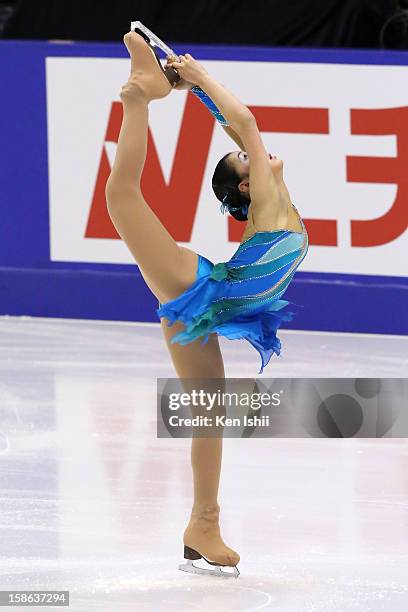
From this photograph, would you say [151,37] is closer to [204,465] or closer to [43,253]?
[204,465]

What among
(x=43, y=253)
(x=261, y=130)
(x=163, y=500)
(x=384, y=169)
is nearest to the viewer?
(x=163, y=500)

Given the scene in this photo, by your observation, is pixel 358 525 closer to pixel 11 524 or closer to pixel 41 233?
pixel 11 524

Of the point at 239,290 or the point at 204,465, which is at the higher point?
the point at 239,290

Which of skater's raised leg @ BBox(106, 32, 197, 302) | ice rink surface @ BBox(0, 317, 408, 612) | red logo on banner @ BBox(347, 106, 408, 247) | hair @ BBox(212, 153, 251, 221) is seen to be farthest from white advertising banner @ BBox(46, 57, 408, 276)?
skater's raised leg @ BBox(106, 32, 197, 302)

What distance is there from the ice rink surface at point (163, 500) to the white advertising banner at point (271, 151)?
0.73m

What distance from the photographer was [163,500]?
159 inches

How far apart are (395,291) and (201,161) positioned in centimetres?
107

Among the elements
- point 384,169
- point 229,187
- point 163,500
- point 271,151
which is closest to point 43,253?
point 271,151

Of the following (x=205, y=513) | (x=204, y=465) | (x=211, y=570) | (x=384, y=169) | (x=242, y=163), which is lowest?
(x=211, y=570)

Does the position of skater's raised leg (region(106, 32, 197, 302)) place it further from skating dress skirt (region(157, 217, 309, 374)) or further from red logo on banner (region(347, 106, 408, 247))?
red logo on banner (region(347, 106, 408, 247))

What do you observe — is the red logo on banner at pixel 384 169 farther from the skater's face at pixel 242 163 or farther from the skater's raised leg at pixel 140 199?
the skater's raised leg at pixel 140 199

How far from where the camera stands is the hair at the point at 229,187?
348 centimetres

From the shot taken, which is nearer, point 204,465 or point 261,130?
point 204,465

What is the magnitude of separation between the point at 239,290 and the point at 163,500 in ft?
3.02
